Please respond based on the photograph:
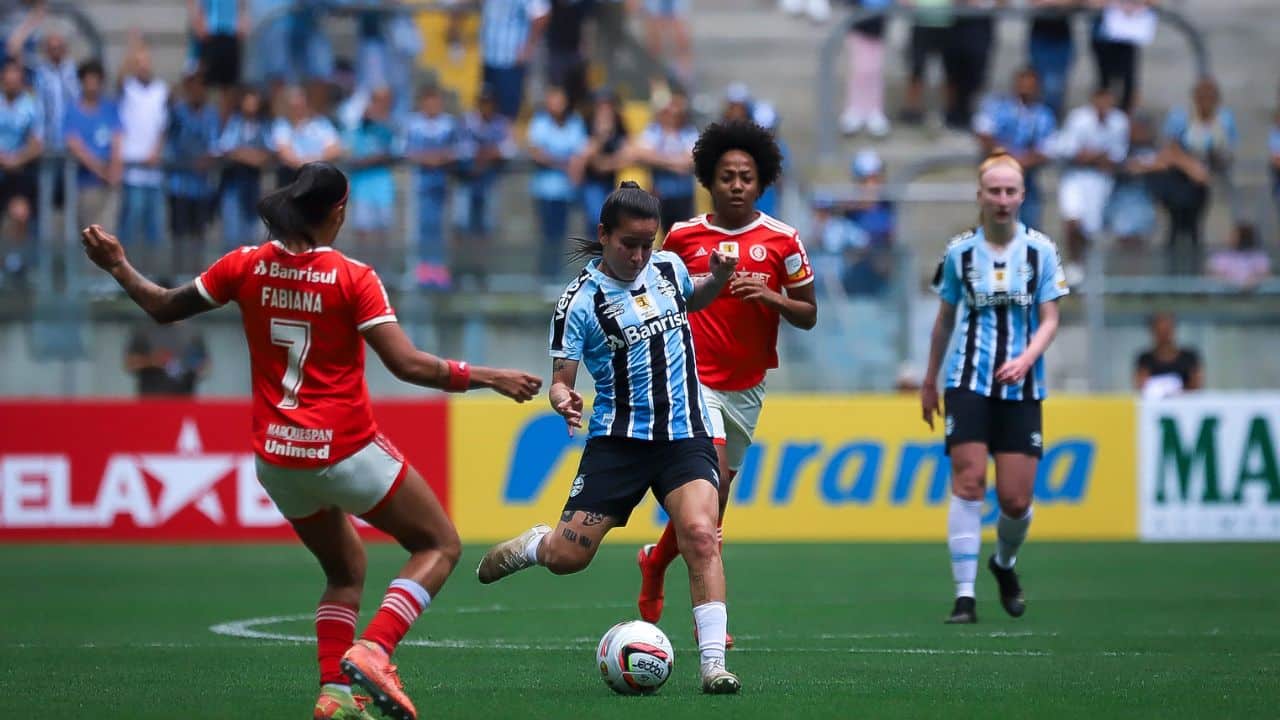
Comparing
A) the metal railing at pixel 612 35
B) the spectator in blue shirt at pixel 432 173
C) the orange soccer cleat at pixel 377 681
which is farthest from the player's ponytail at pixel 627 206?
the metal railing at pixel 612 35

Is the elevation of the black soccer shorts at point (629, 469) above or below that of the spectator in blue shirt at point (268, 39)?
below

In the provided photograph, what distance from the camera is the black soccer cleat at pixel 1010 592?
10.6 meters

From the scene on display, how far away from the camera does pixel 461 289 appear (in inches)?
693

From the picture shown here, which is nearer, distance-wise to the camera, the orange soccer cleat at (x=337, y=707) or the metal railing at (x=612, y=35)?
the orange soccer cleat at (x=337, y=707)

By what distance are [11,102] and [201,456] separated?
442cm

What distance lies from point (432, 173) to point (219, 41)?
3.52 m

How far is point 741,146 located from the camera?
918 centimetres

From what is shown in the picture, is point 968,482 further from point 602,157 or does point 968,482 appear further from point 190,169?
point 190,169

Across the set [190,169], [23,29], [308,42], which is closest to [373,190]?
[190,169]

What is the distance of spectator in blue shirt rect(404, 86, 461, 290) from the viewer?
17609 mm

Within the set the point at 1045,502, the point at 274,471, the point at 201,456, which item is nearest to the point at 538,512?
the point at 201,456

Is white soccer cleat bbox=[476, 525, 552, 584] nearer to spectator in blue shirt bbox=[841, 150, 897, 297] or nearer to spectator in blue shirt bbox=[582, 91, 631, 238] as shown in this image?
spectator in blue shirt bbox=[841, 150, 897, 297]

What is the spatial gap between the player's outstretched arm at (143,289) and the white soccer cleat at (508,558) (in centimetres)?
184

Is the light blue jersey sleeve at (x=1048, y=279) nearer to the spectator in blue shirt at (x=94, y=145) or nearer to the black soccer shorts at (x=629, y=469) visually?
the black soccer shorts at (x=629, y=469)
